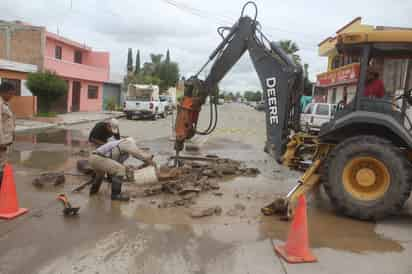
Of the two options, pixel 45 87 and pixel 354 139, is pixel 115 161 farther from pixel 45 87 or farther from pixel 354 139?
pixel 45 87

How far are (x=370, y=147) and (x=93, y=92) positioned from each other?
29.7 metres

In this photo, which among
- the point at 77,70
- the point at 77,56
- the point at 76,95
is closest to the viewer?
the point at 77,70

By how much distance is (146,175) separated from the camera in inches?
258

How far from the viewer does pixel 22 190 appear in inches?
260

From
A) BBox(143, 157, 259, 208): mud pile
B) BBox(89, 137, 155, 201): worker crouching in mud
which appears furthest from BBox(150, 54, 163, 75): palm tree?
BBox(89, 137, 155, 201): worker crouching in mud

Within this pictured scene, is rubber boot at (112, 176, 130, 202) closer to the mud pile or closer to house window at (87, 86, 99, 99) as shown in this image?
the mud pile

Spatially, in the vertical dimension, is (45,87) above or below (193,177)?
above

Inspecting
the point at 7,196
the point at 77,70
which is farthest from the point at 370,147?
the point at 77,70

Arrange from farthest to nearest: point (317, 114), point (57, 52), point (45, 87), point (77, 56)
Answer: point (77, 56) < point (57, 52) < point (45, 87) < point (317, 114)

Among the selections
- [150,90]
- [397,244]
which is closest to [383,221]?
[397,244]

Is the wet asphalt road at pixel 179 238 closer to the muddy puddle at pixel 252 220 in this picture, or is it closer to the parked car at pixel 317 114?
the muddy puddle at pixel 252 220

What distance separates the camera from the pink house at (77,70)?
26.5 m

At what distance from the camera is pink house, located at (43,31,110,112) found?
26547 mm

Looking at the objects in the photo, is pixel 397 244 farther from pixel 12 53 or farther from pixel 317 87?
pixel 317 87
